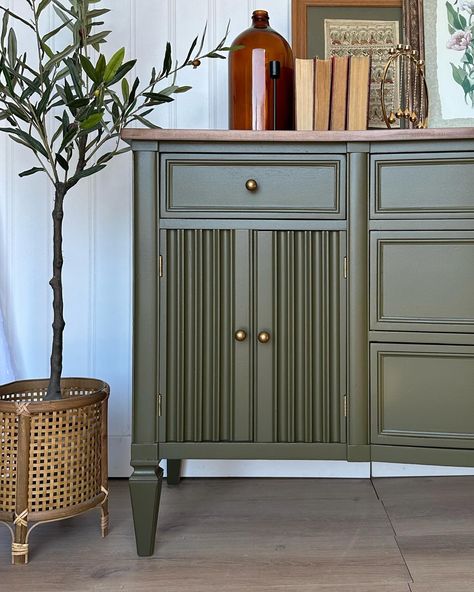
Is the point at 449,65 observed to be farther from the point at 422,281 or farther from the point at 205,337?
the point at 205,337

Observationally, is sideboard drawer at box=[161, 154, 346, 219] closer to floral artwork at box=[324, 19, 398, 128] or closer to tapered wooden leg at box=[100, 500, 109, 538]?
floral artwork at box=[324, 19, 398, 128]

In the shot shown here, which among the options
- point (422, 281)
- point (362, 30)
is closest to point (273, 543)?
point (422, 281)

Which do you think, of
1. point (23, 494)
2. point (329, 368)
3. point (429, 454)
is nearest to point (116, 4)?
point (329, 368)

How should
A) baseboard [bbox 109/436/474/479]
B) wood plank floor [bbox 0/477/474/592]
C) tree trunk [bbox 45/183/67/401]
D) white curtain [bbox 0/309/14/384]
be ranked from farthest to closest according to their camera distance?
1. baseboard [bbox 109/436/474/479]
2. white curtain [bbox 0/309/14/384]
3. tree trunk [bbox 45/183/67/401]
4. wood plank floor [bbox 0/477/474/592]

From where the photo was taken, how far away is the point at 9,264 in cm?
176

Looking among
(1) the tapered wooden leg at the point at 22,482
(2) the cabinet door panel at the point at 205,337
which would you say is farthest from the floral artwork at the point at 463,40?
(1) the tapered wooden leg at the point at 22,482

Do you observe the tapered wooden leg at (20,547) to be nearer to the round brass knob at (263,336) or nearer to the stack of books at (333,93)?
the round brass knob at (263,336)

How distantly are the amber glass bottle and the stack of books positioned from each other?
81 millimetres

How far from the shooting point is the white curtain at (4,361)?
1681 mm

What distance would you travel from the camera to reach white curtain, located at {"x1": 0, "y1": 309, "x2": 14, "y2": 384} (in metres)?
1.68

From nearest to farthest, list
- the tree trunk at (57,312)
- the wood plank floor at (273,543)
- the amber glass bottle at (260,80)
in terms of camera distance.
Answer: the wood plank floor at (273,543)
the tree trunk at (57,312)
the amber glass bottle at (260,80)

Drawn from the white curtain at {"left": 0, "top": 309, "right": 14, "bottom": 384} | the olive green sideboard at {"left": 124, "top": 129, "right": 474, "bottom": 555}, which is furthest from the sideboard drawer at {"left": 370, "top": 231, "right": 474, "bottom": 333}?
the white curtain at {"left": 0, "top": 309, "right": 14, "bottom": 384}

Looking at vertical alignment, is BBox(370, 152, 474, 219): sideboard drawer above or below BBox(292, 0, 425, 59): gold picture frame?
below

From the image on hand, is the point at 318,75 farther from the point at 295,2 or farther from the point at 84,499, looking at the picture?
the point at 84,499
